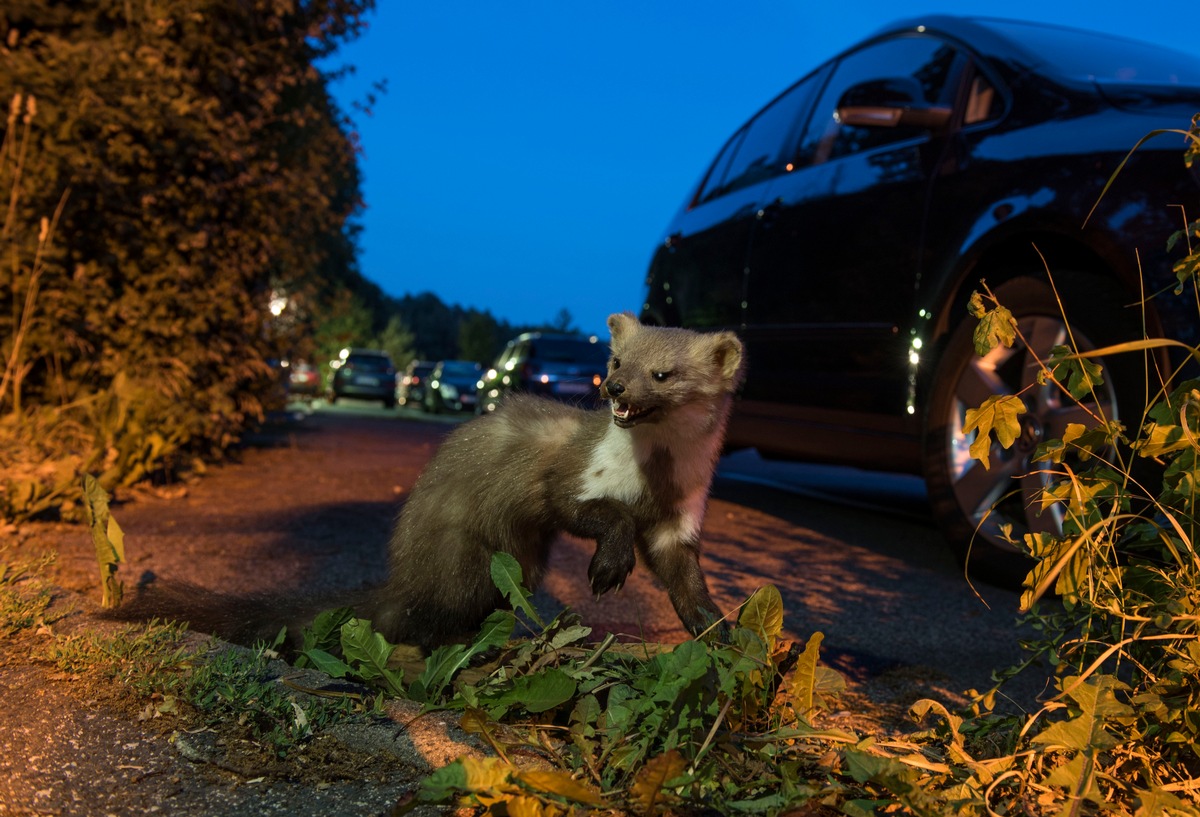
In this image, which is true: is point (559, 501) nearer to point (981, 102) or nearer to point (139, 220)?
point (981, 102)

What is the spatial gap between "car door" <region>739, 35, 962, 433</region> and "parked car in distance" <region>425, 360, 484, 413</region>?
1024 inches

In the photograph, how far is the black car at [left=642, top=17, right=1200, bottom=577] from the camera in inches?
170

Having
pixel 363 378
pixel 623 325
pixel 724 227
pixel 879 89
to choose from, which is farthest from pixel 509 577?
pixel 363 378

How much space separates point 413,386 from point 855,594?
123ft

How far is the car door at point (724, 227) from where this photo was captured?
712 centimetres

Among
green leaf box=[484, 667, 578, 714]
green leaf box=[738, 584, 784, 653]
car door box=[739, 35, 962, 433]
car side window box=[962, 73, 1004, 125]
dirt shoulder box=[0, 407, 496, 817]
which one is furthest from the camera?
car door box=[739, 35, 962, 433]

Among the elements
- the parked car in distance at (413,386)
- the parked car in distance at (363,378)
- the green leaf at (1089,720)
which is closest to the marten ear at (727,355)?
the green leaf at (1089,720)

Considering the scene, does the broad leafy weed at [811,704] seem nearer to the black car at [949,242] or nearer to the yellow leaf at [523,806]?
the yellow leaf at [523,806]

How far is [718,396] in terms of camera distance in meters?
3.92

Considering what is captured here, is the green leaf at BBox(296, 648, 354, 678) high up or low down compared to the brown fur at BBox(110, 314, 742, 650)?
down

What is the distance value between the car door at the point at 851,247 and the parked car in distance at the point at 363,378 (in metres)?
34.5

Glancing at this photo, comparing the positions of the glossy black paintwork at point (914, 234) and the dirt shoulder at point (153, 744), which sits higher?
the glossy black paintwork at point (914, 234)

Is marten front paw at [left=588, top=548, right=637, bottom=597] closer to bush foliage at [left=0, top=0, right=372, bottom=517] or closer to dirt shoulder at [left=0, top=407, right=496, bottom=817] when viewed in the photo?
dirt shoulder at [left=0, top=407, right=496, bottom=817]

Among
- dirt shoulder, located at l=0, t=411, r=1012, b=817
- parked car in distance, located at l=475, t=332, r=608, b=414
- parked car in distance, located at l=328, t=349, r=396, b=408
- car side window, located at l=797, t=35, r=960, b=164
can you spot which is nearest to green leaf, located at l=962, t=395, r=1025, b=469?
dirt shoulder, located at l=0, t=411, r=1012, b=817
